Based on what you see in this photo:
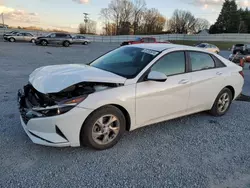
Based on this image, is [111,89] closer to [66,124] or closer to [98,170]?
[66,124]

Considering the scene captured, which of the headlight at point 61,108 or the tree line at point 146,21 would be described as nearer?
the headlight at point 61,108

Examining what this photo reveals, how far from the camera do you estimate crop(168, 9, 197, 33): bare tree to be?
291 feet

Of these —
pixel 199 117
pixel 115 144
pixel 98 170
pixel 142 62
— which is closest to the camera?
pixel 98 170

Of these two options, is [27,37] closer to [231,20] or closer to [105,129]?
[105,129]

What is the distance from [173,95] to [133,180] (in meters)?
1.66

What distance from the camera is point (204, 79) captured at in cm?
416

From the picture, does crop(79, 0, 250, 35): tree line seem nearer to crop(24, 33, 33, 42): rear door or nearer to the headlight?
crop(24, 33, 33, 42): rear door

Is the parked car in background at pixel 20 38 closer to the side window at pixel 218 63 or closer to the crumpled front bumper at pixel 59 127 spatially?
the side window at pixel 218 63

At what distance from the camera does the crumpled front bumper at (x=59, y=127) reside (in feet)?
9.23

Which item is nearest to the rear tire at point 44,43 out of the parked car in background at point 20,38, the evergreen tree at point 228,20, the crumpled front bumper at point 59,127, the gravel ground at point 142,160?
the parked car in background at point 20,38

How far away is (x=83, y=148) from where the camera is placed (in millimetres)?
3248

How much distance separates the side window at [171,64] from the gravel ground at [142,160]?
3.52ft

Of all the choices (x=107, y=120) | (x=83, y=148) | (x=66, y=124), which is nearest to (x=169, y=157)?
(x=107, y=120)

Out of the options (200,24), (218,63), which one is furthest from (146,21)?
(218,63)
